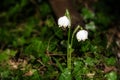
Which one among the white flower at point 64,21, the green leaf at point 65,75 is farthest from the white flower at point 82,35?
the green leaf at point 65,75

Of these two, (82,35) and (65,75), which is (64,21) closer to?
(82,35)

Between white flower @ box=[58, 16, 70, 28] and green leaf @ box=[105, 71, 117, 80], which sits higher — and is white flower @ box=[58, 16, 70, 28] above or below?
above

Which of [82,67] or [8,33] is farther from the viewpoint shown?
[8,33]

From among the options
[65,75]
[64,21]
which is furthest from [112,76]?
[64,21]

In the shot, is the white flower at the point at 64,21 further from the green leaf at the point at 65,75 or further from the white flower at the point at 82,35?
the green leaf at the point at 65,75

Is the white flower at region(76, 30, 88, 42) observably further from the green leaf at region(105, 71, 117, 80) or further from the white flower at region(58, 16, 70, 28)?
the green leaf at region(105, 71, 117, 80)

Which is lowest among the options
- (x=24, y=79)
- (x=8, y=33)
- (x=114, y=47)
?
(x=24, y=79)

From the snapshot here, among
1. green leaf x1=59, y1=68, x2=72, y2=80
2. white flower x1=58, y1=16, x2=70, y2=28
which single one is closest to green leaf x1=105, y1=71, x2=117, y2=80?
green leaf x1=59, y1=68, x2=72, y2=80

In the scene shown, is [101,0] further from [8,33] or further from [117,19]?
[8,33]

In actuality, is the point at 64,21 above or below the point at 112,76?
above

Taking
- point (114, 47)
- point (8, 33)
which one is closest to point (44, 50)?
point (114, 47)

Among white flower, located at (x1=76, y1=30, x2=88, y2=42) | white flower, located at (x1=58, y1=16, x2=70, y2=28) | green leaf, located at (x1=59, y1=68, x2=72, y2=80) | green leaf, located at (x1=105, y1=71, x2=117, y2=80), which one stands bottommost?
green leaf, located at (x1=105, y1=71, x2=117, y2=80)
